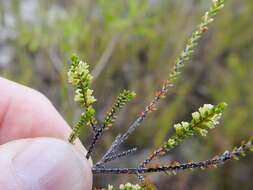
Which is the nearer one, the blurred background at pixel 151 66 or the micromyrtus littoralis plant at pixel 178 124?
the micromyrtus littoralis plant at pixel 178 124

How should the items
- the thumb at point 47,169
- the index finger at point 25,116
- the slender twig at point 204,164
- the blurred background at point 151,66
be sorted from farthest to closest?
1. the blurred background at point 151,66
2. the index finger at point 25,116
3. the thumb at point 47,169
4. the slender twig at point 204,164

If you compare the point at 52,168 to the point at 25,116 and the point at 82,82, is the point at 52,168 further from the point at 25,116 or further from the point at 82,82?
the point at 25,116

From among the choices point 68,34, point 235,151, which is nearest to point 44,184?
point 235,151

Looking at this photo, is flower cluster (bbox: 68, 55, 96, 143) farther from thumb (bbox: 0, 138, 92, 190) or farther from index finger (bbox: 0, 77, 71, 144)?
index finger (bbox: 0, 77, 71, 144)

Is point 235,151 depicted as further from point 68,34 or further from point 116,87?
point 116,87

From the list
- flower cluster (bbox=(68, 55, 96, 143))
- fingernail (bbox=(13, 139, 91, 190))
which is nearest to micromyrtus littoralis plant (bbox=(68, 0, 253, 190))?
flower cluster (bbox=(68, 55, 96, 143))

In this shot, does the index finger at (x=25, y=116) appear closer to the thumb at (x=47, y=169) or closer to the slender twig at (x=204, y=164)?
the thumb at (x=47, y=169)

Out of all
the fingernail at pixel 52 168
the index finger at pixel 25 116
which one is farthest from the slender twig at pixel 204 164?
the index finger at pixel 25 116

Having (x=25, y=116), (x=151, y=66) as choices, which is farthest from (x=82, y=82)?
(x=151, y=66)
